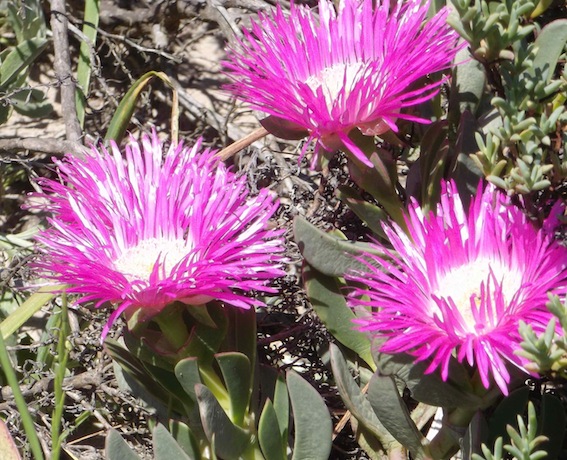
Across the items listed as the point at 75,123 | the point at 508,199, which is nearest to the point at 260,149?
the point at 75,123

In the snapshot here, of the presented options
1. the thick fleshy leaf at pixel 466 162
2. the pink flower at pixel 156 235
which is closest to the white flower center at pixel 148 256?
the pink flower at pixel 156 235

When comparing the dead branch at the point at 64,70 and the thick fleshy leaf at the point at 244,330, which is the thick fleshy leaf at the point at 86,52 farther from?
the thick fleshy leaf at the point at 244,330

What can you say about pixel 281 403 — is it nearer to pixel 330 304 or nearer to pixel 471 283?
pixel 330 304

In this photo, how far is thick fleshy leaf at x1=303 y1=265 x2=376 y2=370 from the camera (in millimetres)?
1002

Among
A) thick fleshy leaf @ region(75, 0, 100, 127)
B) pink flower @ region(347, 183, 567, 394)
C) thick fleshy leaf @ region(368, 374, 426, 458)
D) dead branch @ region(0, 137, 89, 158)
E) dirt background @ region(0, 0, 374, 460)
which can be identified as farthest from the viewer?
thick fleshy leaf @ region(75, 0, 100, 127)

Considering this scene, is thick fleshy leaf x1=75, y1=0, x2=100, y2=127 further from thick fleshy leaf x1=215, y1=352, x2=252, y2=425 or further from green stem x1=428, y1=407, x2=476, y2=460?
green stem x1=428, y1=407, x2=476, y2=460

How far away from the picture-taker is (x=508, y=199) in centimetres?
86

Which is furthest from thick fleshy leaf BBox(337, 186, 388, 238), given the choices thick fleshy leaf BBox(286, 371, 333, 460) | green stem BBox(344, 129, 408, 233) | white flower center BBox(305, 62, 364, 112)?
thick fleshy leaf BBox(286, 371, 333, 460)

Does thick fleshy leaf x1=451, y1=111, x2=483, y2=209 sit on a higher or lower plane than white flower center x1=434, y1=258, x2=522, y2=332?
higher

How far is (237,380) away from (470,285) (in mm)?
267

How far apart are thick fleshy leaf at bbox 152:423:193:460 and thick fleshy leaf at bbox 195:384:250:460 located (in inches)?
1.4

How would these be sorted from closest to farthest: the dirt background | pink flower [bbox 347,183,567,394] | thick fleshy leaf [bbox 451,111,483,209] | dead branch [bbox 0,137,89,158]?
pink flower [bbox 347,183,567,394] < thick fleshy leaf [bbox 451,111,483,209] < the dirt background < dead branch [bbox 0,137,89,158]

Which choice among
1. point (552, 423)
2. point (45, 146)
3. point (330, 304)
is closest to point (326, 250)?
point (330, 304)

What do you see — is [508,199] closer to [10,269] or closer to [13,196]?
[10,269]
